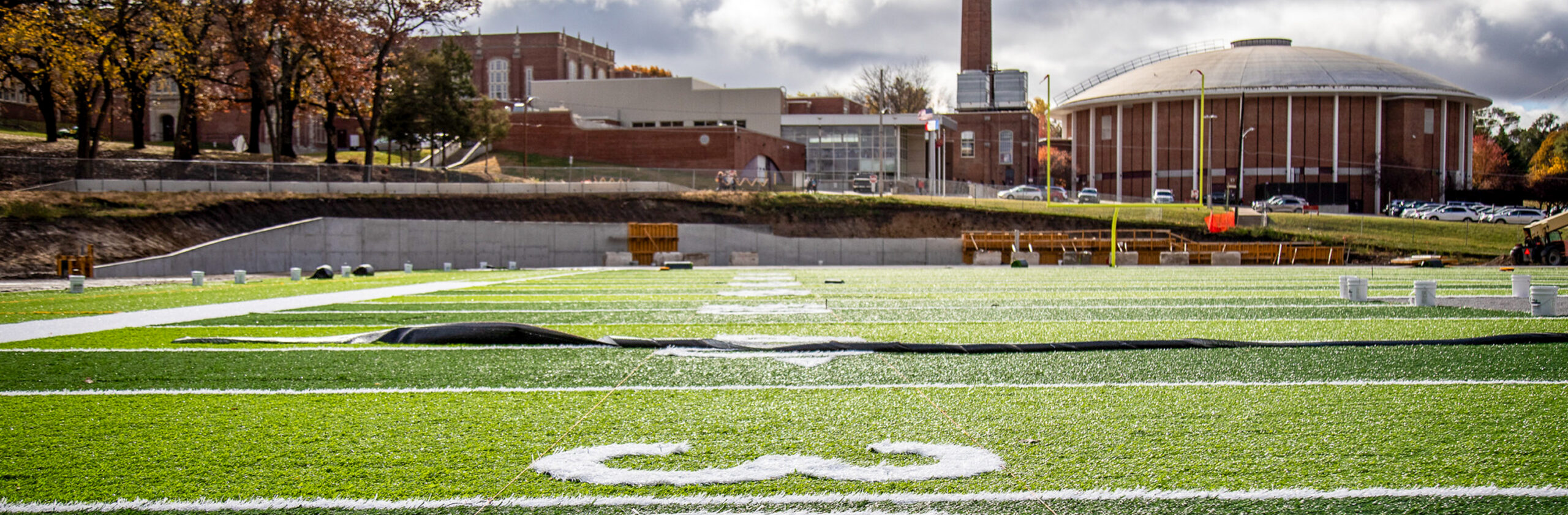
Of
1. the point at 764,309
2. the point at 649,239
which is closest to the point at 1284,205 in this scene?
the point at 649,239

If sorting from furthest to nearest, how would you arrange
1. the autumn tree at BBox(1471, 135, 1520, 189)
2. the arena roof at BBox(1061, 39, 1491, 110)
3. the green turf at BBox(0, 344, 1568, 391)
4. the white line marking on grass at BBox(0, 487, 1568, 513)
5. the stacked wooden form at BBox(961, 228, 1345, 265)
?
the autumn tree at BBox(1471, 135, 1520, 189)
the arena roof at BBox(1061, 39, 1491, 110)
the stacked wooden form at BBox(961, 228, 1345, 265)
the green turf at BBox(0, 344, 1568, 391)
the white line marking on grass at BBox(0, 487, 1568, 513)

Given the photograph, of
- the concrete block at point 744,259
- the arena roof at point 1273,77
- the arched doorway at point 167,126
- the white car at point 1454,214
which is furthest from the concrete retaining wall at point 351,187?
the arena roof at point 1273,77

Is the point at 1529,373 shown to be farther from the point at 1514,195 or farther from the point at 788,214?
the point at 1514,195

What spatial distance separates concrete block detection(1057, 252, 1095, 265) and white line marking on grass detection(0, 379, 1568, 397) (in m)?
33.0

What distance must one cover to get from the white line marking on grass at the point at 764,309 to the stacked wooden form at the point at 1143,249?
1038 inches

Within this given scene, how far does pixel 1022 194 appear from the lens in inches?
2351

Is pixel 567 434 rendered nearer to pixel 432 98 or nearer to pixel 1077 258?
pixel 1077 258

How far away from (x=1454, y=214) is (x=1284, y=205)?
8341 millimetres

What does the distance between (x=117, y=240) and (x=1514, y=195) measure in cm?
8602

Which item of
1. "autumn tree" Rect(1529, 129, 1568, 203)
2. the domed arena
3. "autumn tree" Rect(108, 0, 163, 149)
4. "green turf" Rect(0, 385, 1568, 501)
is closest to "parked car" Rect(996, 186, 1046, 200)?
the domed arena

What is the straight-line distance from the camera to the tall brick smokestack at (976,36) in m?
84.8

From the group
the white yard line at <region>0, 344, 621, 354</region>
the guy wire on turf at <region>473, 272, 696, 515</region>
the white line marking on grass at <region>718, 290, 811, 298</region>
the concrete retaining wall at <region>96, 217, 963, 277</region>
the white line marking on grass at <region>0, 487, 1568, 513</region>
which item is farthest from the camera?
the concrete retaining wall at <region>96, 217, 963, 277</region>

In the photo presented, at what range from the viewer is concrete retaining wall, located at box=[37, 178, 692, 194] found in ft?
103

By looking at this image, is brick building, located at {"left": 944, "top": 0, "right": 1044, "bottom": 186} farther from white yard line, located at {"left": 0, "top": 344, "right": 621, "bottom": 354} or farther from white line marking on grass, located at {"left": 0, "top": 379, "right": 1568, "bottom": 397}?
white line marking on grass, located at {"left": 0, "top": 379, "right": 1568, "bottom": 397}
